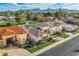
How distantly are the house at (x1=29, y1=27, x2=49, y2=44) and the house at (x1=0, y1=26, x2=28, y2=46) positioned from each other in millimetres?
49

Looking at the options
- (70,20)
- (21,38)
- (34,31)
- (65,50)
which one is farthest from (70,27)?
(21,38)

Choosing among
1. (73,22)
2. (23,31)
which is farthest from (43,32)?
(73,22)

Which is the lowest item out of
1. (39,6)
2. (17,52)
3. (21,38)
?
(17,52)

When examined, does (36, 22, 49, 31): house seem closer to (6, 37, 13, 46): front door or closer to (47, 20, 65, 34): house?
(47, 20, 65, 34): house

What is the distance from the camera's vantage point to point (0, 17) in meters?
1.40

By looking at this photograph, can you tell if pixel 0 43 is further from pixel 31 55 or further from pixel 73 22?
pixel 73 22

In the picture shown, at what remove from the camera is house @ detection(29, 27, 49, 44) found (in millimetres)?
1408

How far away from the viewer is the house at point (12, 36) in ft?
4.52

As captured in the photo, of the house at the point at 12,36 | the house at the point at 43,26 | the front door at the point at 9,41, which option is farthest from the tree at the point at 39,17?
the front door at the point at 9,41

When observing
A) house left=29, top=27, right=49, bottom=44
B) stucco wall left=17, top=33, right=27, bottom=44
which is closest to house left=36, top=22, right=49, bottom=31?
house left=29, top=27, right=49, bottom=44

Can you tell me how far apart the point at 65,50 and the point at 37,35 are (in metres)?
0.25

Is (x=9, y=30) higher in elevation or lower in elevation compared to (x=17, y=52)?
higher

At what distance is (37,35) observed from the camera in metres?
1.42

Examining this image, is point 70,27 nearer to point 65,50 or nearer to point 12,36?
point 65,50
